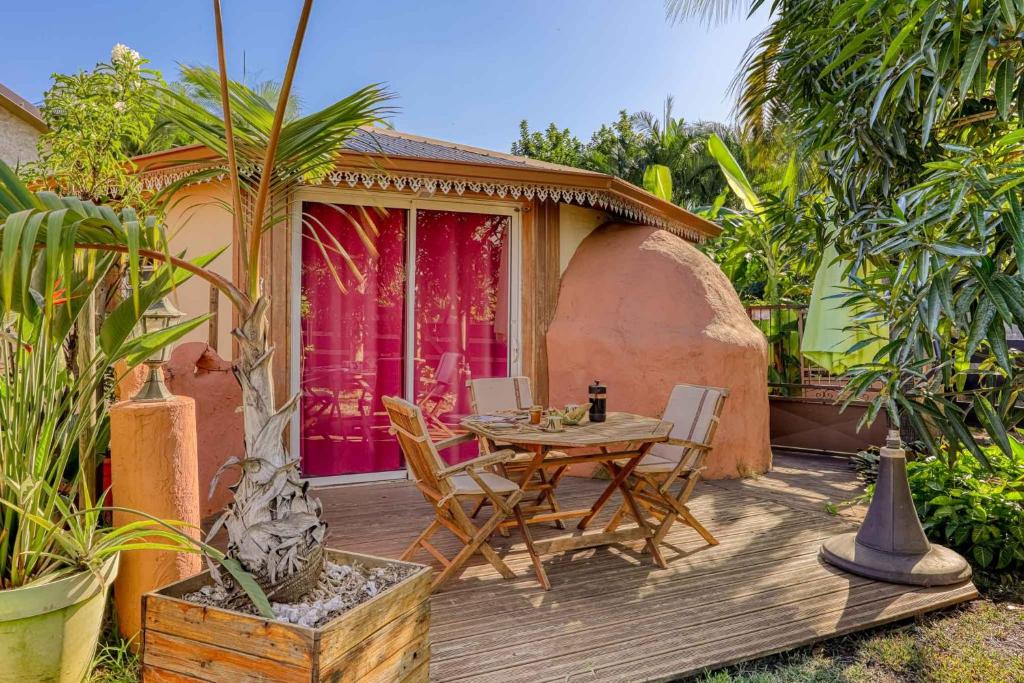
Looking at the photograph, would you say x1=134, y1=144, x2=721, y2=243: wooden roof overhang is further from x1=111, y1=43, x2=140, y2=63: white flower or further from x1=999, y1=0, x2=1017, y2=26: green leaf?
x1=999, y1=0, x2=1017, y2=26: green leaf

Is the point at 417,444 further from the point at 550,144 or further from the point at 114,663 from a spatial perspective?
the point at 550,144

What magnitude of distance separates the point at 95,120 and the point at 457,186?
2987 millimetres

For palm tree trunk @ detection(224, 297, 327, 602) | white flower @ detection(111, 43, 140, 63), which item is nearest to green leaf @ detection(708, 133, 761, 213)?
white flower @ detection(111, 43, 140, 63)

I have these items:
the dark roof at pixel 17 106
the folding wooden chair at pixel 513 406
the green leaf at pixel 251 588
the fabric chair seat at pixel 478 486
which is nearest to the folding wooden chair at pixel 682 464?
the folding wooden chair at pixel 513 406

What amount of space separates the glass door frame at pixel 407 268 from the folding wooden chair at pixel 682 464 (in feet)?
7.91

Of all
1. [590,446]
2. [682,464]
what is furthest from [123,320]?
[682,464]

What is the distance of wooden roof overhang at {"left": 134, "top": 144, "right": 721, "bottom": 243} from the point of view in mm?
5156

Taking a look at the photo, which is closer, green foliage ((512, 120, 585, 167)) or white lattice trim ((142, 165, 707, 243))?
white lattice trim ((142, 165, 707, 243))

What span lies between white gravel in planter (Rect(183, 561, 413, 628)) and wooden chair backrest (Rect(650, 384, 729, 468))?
2.34 meters

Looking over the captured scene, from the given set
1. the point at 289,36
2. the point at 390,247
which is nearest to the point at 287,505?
the point at 289,36

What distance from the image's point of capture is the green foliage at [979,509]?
4047mm

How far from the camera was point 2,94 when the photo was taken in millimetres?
8320

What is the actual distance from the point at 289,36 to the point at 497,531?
3493 millimetres

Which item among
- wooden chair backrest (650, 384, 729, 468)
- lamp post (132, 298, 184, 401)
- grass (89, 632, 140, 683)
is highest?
lamp post (132, 298, 184, 401)
